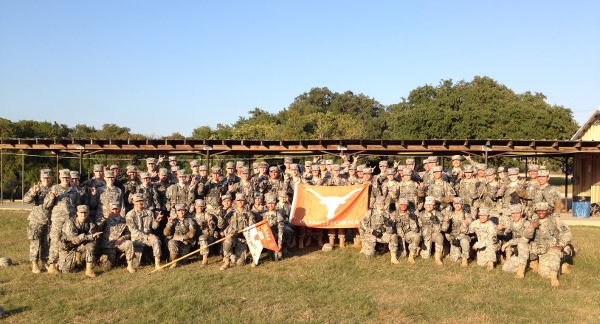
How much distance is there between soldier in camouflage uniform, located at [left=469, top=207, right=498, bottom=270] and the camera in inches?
413

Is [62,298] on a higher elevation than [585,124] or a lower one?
lower

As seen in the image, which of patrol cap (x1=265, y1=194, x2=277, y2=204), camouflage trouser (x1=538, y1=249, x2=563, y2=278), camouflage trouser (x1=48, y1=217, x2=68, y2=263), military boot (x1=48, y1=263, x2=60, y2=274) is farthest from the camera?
patrol cap (x1=265, y1=194, x2=277, y2=204)

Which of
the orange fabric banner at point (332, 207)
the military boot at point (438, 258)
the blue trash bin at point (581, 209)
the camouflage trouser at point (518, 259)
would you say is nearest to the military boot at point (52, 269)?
the orange fabric banner at point (332, 207)

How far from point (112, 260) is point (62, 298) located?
2092 mm

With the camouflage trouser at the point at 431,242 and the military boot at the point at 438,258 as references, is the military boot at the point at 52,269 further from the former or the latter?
the military boot at the point at 438,258

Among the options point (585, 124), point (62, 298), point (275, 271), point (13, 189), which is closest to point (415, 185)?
point (275, 271)

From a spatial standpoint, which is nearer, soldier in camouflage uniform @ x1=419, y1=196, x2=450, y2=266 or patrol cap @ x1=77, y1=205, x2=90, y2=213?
patrol cap @ x1=77, y1=205, x2=90, y2=213

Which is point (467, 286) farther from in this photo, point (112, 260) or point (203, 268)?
point (112, 260)

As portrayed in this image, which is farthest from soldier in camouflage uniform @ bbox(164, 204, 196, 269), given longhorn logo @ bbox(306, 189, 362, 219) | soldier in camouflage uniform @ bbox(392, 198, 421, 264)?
soldier in camouflage uniform @ bbox(392, 198, 421, 264)

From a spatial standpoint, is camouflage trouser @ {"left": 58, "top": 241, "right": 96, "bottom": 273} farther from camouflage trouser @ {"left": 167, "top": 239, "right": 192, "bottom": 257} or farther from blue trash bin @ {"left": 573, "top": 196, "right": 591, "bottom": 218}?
blue trash bin @ {"left": 573, "top": 196, "right": 591, "bottom": 218}

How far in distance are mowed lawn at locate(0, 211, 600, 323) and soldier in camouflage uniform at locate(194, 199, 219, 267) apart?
483mm

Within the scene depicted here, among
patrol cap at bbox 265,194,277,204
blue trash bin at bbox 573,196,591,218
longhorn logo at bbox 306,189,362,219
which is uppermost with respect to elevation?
patrol cap at bbox 265,194,277,204

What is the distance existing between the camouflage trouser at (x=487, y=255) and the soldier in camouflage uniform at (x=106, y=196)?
7.73 meters

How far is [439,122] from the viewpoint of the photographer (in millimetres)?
44219
